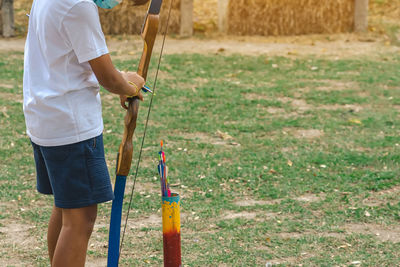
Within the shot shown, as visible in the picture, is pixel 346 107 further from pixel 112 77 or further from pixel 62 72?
pixel 62 72

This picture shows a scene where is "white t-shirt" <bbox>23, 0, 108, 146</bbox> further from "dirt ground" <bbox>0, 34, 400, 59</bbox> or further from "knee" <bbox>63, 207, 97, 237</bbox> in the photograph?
"dirt ground" <bbox>0, 34, 400, 59</bbox>

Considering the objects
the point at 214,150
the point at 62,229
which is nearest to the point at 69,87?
the point at 62,229

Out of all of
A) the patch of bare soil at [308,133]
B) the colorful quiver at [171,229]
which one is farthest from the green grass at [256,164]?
the colorful quiver at [171,229]

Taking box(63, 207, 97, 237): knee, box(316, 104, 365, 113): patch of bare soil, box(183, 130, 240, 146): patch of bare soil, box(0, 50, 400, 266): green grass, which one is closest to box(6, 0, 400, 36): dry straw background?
box(0, 50, 400, 266): green grass

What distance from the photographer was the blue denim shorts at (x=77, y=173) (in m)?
2.42

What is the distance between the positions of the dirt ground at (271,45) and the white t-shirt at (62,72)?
558 centimetres

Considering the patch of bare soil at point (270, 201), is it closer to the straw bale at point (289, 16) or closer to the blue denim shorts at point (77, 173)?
the blue denim shorts at point (77, 173)

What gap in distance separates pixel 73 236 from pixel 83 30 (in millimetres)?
808

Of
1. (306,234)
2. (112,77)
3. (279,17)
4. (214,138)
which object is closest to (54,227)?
(112,77)

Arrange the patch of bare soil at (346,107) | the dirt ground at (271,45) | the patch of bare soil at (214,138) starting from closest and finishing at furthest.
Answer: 1. the patch of bare soil at (214,138)
2. the patch of bare soil at (346,107)
3. the dirt ground at (271,45)

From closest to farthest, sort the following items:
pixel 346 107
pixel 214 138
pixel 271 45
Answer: pixel 214 138 → pixel 346 107 → pixel 271 45

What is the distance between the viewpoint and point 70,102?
2.36 m

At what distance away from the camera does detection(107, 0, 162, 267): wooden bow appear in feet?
8.67

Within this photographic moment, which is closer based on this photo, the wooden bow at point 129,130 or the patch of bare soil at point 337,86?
the wooden bow at point 129,130
